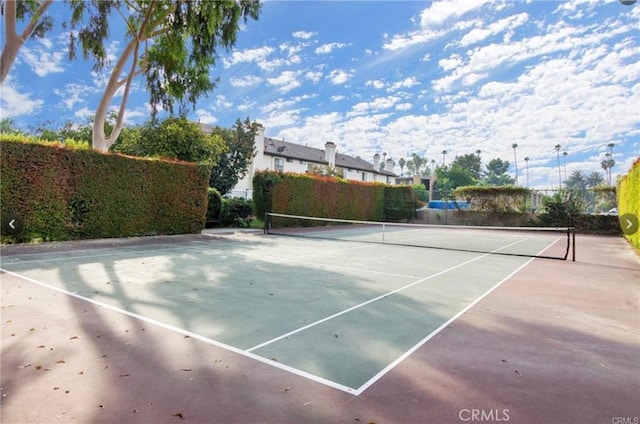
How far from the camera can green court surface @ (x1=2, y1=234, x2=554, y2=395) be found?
11.8 feet

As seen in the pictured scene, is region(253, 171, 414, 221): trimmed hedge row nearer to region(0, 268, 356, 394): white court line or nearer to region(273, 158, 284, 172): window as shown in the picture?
region(273, 158, 284, 172): window

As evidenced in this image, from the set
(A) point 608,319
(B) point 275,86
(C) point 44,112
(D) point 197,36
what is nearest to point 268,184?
(B) point 275,86

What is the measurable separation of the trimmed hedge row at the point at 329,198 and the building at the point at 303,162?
5.36 m

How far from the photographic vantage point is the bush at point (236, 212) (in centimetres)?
1923

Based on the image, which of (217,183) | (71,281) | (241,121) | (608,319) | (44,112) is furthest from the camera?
(44,112)

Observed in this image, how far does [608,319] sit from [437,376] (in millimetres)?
3412

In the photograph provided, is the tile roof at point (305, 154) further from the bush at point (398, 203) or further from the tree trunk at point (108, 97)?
the tree trunk at point (108, 97)

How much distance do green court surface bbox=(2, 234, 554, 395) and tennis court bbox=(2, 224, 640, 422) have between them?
19 millimetres

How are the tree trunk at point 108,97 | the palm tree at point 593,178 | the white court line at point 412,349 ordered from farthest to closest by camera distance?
the palm tree at point 593,178
the tree trunk at point 108,97
the white court line at point 412,349

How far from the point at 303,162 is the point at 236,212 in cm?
2067

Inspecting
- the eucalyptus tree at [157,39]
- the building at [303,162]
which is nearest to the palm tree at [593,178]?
the building at [303,162]

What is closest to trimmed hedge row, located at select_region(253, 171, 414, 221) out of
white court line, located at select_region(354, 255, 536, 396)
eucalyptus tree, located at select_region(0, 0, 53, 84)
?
eucalyptus tree, located at select_region(0, 0, 53, 84)

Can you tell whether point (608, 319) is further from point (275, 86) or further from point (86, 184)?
point (275, 86)

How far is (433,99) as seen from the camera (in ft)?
64.0
